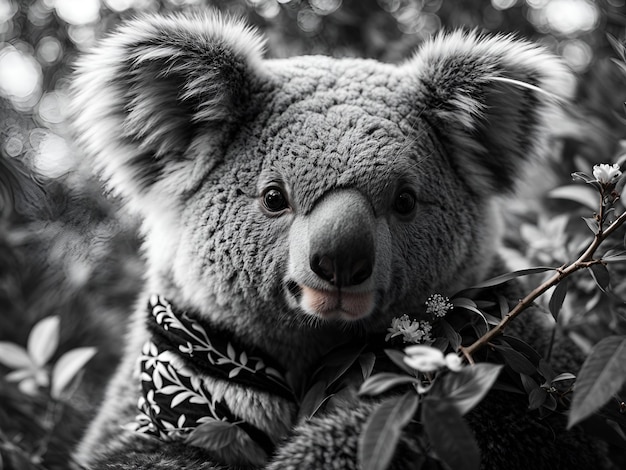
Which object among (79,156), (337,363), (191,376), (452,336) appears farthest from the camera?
(79,156)

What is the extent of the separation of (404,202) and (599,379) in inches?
29.3

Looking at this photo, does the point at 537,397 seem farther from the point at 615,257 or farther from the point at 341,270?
the point at 341,270

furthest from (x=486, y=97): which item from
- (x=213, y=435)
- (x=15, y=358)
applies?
(x=15, y=358)

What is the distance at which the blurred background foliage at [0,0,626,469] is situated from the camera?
9.00 feet

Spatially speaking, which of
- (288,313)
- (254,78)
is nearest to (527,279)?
(288,313)

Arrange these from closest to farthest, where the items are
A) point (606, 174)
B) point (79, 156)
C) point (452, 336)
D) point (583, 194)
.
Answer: point (606, 174)
point (452, 336)
point (583, 194)
point (79, 156)

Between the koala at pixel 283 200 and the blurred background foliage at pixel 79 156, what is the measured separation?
0.83 metres

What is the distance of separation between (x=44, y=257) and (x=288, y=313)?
208 centimetres

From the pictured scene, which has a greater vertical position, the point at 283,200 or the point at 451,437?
the point at 283,200

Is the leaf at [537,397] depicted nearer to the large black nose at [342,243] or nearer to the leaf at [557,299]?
the leaf at [557,299]

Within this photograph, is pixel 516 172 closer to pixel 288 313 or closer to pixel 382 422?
pixel 288 313

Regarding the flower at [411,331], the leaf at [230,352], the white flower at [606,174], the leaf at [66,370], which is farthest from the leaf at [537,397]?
the leaf at [66,370]

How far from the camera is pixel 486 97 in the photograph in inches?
69.5

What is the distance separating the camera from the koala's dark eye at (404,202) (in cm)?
159
